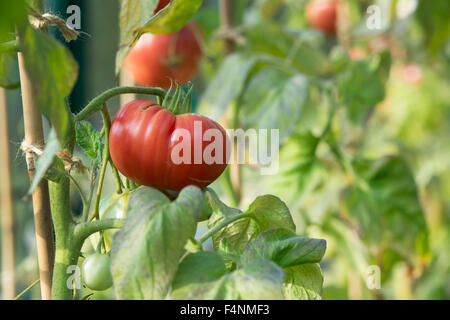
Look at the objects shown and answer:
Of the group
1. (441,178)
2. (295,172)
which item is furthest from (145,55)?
(441,178)

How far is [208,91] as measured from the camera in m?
0.64

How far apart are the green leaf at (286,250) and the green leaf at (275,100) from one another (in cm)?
25

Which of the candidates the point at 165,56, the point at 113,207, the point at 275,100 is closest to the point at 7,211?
the point at 165,56

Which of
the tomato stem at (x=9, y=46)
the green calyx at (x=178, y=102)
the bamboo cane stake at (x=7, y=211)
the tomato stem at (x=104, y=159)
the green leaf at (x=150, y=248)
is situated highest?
the tomato stem at (x=9, y=46)

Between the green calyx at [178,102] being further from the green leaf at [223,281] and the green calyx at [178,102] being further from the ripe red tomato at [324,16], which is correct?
the ripe red tomato at [324,16]

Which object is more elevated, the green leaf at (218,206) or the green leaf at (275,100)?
the green leaf at (275,100)

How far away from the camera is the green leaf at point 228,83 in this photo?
60 cm

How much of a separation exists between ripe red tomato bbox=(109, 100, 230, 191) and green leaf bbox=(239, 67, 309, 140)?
241mm

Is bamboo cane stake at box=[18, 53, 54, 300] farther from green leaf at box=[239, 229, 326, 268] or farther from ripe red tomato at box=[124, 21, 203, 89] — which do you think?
ripe red tomato at box=[124, 21, 203, 89]

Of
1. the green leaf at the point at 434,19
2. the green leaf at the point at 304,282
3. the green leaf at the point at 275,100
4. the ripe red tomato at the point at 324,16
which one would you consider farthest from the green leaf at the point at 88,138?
the ripe red tomato at the point at 324,16

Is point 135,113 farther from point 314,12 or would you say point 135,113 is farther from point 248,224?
point 314,12

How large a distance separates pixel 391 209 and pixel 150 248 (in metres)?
0.44

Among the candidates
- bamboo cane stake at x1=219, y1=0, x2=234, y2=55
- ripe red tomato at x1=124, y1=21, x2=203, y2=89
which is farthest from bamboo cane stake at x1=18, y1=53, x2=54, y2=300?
bamboo cane stake at x1=219, y1=0, x2=234, y2=55

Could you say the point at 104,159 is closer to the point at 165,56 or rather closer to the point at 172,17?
the point at 172,17
